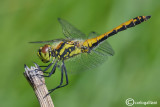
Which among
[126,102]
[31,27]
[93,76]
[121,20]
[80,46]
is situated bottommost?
[126,102]

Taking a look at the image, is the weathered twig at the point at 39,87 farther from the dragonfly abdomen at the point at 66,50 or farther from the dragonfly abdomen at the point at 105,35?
the dragonfly abdomen at the point at 105,35

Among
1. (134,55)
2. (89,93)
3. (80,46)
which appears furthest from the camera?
(134,55)

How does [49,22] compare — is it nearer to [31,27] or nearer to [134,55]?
[31,27]

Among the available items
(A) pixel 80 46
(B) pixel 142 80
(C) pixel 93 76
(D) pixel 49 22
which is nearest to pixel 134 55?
(B) pixel 142 80

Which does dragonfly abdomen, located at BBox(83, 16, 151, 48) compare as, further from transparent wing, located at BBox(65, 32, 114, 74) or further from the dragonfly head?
the dragonfly head

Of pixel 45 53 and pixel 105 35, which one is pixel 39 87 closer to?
pixel 45 53
